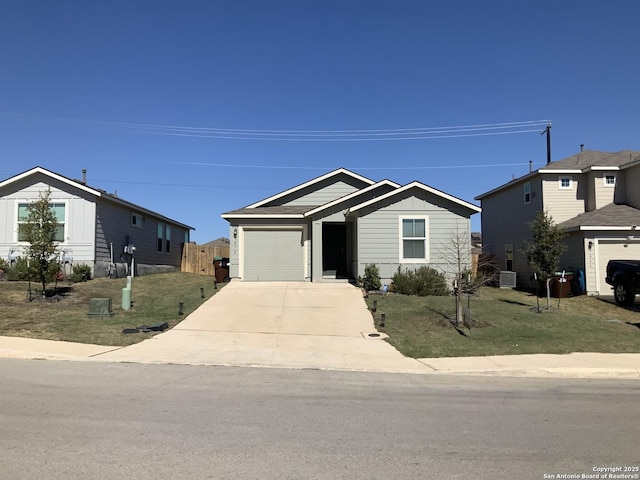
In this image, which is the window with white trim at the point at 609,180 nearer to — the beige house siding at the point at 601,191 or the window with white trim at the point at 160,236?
the beige house siding at the point at 601,191

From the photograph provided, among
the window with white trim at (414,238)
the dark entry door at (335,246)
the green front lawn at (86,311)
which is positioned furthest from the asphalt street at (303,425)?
the dark entry door at (335,246)

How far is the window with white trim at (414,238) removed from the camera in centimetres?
1944

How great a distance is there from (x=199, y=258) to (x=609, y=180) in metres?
24.3

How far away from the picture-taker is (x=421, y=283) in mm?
18078

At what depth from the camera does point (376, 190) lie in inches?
851

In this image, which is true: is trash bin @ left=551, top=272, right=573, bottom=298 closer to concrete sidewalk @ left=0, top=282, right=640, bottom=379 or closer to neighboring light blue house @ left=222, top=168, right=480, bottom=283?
neighboring light blue house @ left=222, top=168, right=480, bottom=283

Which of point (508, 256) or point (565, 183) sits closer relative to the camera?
point (565, 183)

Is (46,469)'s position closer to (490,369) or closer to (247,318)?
(490,369)

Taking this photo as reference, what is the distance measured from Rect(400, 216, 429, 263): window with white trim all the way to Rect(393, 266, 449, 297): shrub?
0.81 metres

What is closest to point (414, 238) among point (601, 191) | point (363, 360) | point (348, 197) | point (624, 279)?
point (348, 197)

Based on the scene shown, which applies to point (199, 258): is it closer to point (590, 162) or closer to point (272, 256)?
point (272, 256)

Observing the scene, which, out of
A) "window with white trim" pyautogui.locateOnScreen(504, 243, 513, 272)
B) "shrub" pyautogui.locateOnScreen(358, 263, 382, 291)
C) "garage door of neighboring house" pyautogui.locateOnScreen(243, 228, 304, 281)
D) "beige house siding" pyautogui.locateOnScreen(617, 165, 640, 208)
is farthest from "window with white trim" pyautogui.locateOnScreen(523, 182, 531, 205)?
"garage door of neighboring house" pyautogui.locateOnScreen(243, 228, 304, 281)

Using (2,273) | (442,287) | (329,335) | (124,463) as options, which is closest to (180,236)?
(2,273)

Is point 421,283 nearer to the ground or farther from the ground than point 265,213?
nearer to the ground
